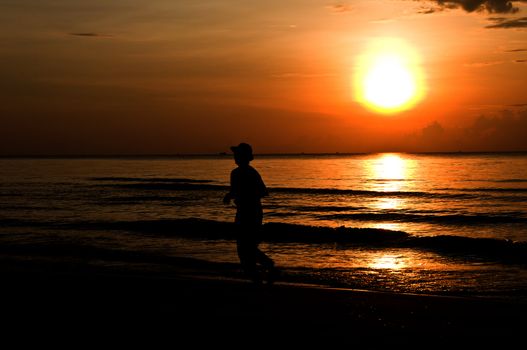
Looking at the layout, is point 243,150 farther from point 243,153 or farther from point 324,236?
point 324,236

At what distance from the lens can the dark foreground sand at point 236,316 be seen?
594 centimetres

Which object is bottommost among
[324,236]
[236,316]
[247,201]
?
[324,236]

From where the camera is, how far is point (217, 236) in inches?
716

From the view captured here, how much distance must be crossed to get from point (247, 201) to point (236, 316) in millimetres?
2672

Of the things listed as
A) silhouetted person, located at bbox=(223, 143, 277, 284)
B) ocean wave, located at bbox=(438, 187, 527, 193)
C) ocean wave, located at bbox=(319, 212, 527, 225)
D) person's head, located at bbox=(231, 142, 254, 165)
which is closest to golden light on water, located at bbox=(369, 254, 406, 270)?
silhouetted person, located at bbox=(223, 143, 277, 284)

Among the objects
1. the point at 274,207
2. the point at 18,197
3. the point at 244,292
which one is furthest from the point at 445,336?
the point at 18,197

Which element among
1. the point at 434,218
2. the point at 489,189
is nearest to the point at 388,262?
the point at 434,218

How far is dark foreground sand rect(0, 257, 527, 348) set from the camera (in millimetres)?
5941

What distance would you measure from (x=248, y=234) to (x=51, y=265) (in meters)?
5.27

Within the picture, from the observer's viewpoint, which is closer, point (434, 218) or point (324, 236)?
point (324, 236)

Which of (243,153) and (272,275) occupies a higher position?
(243,153)

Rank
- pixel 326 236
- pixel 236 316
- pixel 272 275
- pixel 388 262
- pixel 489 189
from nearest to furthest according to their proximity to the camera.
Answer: pixel 236 316
pixel 272 275
pixel 388 262
pixel 326 236
pixel 489 189

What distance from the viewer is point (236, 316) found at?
6812 millimetres

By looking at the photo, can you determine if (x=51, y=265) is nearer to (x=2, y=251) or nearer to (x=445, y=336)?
(x=2, y=251)
